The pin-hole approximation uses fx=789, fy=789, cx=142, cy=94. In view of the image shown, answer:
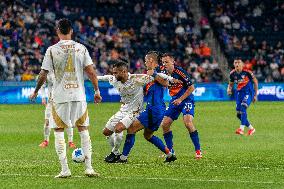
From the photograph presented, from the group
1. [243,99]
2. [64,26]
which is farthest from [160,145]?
[243,99]

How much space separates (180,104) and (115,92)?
2295 cm

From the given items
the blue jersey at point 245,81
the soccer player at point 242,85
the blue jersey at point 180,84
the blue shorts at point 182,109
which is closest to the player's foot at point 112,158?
the blue shorts at point 182,109

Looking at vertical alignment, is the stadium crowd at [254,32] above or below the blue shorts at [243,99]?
above

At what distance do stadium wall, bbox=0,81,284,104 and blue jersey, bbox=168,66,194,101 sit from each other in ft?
69.7

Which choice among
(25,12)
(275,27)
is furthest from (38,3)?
(275,27)

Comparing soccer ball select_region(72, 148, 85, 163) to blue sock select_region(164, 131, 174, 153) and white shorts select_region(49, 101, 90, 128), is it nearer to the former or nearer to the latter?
white shorts select_region(49, 101, 90, 128)

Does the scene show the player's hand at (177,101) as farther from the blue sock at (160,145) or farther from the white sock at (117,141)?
the white sock at (117,141)

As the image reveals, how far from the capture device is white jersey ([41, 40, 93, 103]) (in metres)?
12.6

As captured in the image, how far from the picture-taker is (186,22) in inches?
1917

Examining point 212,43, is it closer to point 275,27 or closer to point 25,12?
point 275,27

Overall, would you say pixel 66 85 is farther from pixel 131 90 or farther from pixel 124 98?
pixel 124 98

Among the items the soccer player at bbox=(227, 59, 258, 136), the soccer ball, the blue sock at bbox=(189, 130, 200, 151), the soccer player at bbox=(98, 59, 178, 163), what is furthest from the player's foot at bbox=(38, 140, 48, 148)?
the soccer player at bbox=(227, 59, 258, 136)

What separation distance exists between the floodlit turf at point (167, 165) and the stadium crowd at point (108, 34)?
1141cm

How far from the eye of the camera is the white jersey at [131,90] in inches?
608
